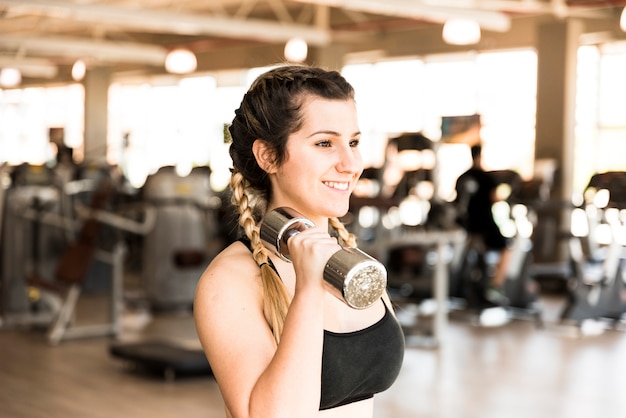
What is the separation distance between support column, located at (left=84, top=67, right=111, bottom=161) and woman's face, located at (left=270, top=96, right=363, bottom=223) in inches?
664

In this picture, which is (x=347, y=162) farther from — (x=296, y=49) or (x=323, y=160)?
(x=296, y=49)

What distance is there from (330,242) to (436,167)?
7123mm

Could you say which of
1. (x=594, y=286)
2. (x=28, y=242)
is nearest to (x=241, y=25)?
(x=28, y=242)

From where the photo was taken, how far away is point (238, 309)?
4.57 feet

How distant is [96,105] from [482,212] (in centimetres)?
1154

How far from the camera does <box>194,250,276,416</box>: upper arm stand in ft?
4.34

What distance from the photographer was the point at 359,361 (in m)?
1.52

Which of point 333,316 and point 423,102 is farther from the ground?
point 423,102

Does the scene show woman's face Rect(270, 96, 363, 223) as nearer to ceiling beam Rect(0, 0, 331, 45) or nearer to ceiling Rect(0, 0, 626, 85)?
ceiling Rect(0, 0, 626, 85)

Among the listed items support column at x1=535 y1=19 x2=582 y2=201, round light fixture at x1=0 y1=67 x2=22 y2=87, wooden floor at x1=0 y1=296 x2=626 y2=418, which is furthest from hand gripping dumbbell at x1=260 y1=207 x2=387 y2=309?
round light fixture at x1=0 y1=67 x2=22 y2=87

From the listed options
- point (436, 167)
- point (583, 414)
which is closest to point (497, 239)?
point (436, 167)

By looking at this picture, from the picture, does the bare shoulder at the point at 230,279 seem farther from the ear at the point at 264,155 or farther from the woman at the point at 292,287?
the ear at the point at 264,155

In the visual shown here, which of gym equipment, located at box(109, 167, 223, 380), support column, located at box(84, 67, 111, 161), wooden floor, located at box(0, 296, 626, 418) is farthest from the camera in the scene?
support column, located at box(84, 67, 111, 161)

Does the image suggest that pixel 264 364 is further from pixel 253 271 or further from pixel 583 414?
pixel 583 414
